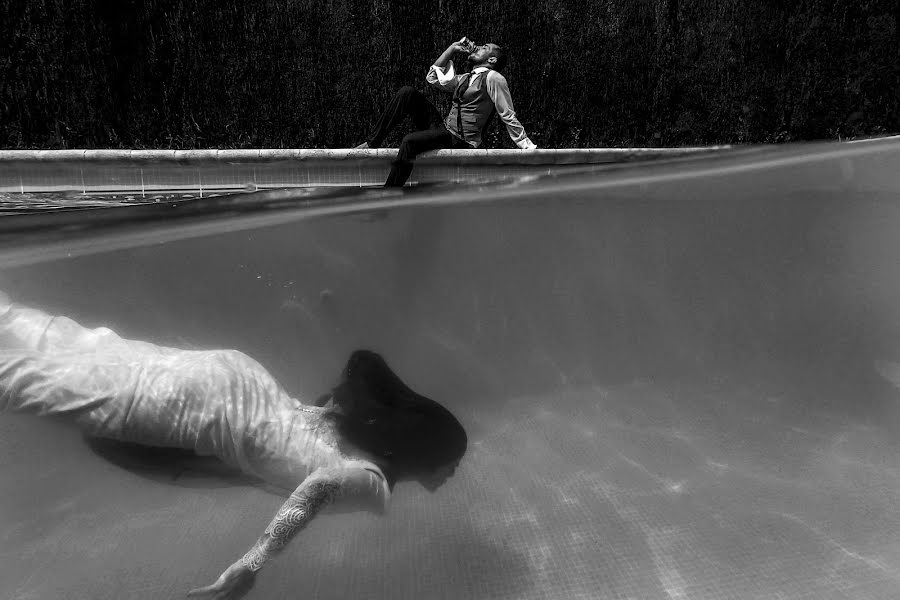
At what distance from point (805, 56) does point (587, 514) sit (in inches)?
269

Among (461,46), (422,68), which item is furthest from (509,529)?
(422,68)

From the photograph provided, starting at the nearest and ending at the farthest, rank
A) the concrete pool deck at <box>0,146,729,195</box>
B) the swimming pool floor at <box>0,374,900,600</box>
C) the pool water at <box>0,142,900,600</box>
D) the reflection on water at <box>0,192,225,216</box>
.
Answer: the swimming pool floor at <box>0,374,900,600</box>, the pool water at <box>0,142,900,600</box>, the reflection on water at <box>0,192,225,216</box>, the concrete pool deck at <box>0,146,729,195</box>

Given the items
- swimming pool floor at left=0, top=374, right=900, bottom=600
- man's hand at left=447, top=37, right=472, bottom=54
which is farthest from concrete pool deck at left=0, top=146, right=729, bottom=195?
swimming pool floor at left=0, top=374, right=900, bottom=600

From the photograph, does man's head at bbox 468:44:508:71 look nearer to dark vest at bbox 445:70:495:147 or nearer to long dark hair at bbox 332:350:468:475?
dark vest at bbox 445:70:495:147

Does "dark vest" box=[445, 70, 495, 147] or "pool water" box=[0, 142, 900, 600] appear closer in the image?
"pool water" box=[0, 142, 900, 600]

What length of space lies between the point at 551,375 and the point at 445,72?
113 inches

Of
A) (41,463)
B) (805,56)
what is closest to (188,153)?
(41,463)

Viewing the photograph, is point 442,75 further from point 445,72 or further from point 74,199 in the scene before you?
point 74,199

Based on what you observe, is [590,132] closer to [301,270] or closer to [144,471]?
[301,270]

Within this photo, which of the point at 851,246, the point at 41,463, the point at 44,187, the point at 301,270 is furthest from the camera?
the point at 44,187

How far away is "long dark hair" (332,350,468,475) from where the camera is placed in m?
3.29

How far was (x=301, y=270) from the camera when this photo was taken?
4.12 meters

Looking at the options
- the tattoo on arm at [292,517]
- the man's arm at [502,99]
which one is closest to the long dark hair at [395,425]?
the tattoo on arm at [292,517]

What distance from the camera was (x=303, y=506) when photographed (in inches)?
111
